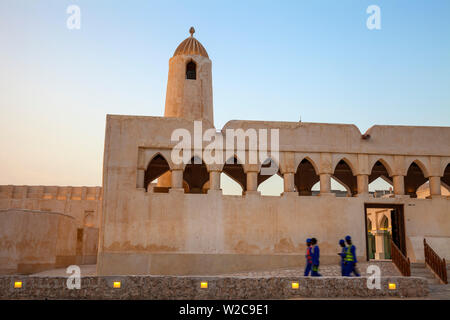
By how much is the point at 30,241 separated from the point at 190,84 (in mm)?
9469

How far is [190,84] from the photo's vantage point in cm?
1995

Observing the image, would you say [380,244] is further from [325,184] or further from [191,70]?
[191,70]

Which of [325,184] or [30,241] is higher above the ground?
[325,184]

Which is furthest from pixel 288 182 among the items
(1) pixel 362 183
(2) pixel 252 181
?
(1) pixel 362 183

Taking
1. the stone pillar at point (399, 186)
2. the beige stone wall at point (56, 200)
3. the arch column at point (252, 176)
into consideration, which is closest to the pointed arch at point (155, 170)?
the arch column at point (252, 176)

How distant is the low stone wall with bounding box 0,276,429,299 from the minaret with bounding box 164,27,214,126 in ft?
36.9

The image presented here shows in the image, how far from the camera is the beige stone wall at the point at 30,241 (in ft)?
58.4

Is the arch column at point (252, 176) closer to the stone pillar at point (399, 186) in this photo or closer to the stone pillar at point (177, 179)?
the stone pillar at point (177, 179)

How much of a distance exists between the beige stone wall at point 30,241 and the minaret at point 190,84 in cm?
709

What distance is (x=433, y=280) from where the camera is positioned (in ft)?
44.0
